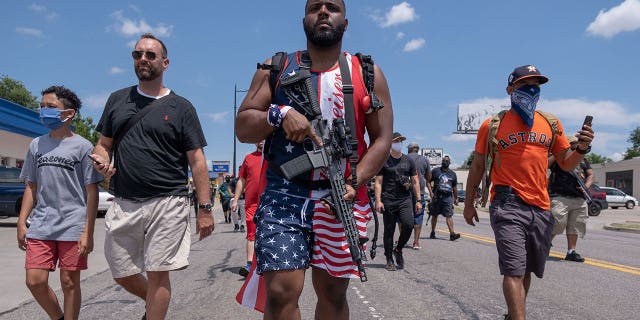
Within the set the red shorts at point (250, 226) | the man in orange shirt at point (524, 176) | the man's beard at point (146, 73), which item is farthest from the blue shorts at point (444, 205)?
the man's beard at point (146, 73)

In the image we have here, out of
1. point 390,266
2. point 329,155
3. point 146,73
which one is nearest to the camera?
point 329,155

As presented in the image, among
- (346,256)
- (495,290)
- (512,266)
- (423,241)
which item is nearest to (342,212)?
(346,256)

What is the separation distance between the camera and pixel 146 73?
3.73 m

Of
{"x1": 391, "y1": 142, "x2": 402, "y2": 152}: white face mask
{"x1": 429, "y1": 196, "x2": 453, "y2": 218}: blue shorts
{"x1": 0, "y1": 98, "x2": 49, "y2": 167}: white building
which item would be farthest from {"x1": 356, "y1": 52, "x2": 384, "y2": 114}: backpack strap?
{"x1": 0, "y1": 98, "x2": 49, "y2": 167}: white building

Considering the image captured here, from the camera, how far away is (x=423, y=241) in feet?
40.3

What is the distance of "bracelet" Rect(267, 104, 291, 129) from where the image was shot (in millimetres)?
2604

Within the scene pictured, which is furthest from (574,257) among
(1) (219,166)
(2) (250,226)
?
(1) (219,166)

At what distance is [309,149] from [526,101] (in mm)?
2227

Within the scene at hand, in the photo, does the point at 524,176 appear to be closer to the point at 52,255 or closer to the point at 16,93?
the point at 52,255

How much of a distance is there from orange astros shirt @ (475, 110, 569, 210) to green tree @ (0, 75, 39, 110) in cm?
6502

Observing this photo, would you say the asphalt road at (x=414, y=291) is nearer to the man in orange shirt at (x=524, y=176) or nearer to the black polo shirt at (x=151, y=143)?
the man in orange shirt at (x=524, y=176)

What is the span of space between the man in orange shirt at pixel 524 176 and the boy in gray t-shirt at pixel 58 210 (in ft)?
9.47

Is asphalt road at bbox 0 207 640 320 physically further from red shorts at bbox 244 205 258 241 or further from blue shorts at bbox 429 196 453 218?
blue shorts at bbox 429 196 453 218

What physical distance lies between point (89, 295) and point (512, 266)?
432 cm
